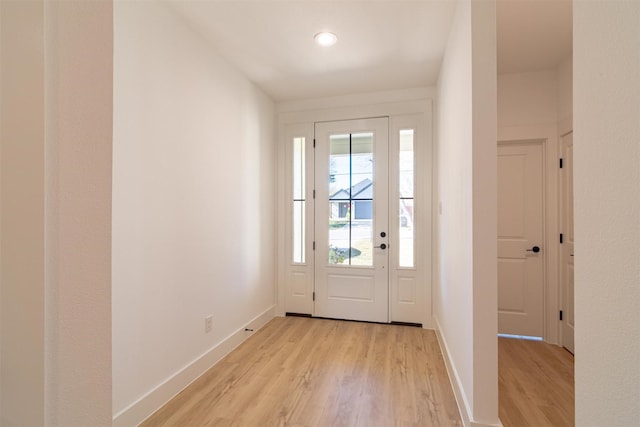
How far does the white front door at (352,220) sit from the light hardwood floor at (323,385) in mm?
519

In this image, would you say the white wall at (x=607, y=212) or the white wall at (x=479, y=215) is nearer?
the white wall at (x=607, y=212)

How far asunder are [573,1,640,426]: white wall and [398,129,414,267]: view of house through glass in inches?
108

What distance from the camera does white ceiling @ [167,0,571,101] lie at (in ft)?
6.75

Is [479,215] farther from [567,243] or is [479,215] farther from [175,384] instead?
[175,384]

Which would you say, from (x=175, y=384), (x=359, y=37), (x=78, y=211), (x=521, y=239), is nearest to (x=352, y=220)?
(x=521, y=239)

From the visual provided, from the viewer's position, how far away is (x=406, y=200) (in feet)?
11.1

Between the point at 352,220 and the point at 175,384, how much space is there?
2327 mm

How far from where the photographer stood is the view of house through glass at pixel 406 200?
3.39m

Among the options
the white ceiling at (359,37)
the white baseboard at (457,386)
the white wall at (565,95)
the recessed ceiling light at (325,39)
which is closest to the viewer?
the white baseboard at (457,386)

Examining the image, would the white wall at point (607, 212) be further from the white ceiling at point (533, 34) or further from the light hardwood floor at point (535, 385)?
the white ceiling at point (533, 34)

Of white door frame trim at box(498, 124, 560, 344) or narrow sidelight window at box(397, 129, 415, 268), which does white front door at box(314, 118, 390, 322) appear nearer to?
narrow sidelight window at box(397, 129, 415, 268)

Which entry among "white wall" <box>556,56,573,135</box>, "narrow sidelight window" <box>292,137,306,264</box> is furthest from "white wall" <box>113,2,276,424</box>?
"white wall" <box>556,56,573,135</box>


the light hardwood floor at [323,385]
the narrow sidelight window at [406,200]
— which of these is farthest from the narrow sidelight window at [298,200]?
the narrow sidelight window at [406,200]

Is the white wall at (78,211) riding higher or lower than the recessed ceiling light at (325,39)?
lower
